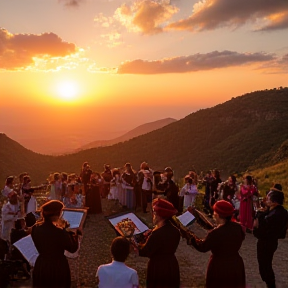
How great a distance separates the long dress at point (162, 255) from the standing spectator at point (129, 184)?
10.9m

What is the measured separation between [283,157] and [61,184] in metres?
31.7

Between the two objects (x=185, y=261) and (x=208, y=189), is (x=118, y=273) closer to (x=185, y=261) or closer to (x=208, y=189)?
(x=185, y=261)

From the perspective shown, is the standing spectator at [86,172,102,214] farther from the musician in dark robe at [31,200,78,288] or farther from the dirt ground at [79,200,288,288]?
the musician in dark robe at [31,200,78,288]

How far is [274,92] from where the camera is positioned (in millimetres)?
78562

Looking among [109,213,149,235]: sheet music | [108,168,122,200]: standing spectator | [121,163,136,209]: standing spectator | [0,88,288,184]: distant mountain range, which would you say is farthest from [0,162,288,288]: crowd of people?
[0,88,288,184]: distant mountain range

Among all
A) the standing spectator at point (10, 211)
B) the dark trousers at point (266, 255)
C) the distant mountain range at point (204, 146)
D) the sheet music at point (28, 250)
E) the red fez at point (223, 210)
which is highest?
the distant mountain range at point (204, 146)

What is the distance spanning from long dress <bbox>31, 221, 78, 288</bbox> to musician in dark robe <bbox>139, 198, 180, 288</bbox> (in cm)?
111

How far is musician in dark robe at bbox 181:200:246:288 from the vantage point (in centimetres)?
560

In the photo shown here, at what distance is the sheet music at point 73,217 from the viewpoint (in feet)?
23.2

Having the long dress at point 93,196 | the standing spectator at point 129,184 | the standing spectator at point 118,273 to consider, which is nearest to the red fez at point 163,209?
the standing spectator at point 118,273

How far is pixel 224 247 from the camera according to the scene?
5617 millimetres

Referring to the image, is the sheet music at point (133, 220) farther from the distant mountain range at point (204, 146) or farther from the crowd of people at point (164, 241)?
the distant mountain range at point (204, 146)

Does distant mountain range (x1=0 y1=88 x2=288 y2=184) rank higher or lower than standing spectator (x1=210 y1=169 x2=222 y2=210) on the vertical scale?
higher

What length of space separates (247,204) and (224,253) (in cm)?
788
